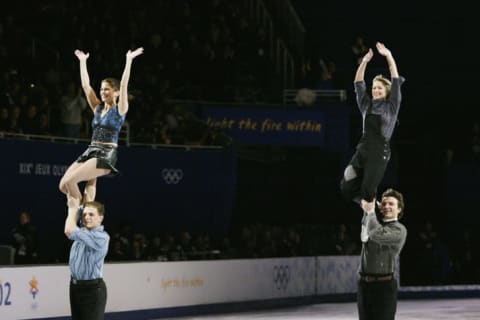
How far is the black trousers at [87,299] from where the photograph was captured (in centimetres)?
1129

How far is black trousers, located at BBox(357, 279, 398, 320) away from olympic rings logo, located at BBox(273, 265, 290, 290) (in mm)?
11676

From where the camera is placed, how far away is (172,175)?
2536cm

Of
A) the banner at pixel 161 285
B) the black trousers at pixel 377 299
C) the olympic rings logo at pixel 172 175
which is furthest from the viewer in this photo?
the olympic rings logo at pixel 172 175

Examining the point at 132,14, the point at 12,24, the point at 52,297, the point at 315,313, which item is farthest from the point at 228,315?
the point at 132,14

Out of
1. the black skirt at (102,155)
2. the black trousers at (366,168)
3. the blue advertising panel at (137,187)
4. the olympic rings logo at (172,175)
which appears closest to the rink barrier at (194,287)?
the blue advertising panel at (137,187)

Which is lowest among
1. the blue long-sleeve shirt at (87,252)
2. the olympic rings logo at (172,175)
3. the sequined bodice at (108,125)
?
the blue long-sleeve shirt at (87,252)

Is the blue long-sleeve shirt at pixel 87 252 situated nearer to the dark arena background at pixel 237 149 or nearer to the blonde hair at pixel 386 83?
the blonde hair at pixel 386 83

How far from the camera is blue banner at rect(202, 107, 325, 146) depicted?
28719mm

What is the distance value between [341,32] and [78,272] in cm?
2359

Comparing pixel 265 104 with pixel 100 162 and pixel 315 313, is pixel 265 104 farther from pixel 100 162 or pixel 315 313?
pixel 100 162

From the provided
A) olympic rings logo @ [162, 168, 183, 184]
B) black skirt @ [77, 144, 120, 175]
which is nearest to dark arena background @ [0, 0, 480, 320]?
olympic rings logo @ [162, 168, 183, 184]

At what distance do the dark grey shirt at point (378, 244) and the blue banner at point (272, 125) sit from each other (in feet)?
55.3

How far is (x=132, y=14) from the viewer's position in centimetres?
2727

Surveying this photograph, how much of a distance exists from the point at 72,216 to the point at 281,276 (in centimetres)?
1185
